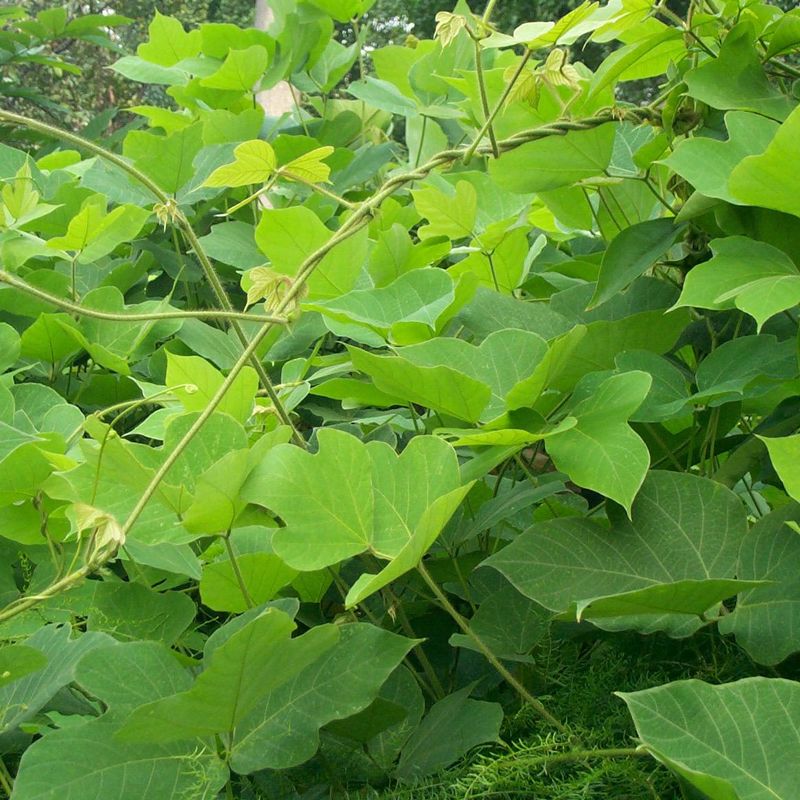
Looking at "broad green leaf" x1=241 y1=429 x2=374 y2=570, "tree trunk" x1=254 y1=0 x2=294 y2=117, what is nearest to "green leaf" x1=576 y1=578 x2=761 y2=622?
"broad green leaf" x1=241 y1=429 x2=374 y2=570

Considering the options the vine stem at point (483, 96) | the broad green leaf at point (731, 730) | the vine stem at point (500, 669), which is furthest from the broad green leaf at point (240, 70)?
the broad green leaf at point (731, 730)

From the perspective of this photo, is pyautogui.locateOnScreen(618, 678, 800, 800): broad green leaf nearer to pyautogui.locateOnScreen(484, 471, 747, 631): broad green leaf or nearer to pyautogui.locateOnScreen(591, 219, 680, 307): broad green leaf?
pyautogui.locateOnScreen(484, 471, 747, 631): broad green leaf

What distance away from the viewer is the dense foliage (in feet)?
1.55

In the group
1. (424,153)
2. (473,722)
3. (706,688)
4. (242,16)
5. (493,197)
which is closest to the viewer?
(706,688)

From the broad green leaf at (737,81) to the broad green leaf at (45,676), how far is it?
1.51 ft

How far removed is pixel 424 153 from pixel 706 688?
0.88 m

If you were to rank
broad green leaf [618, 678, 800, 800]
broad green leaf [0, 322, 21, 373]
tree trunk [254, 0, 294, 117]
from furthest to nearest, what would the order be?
tree trunk [254, 0, 294, 117] < broad green leaf [0, 322, 21, 373] < broad green leaf [618, 678, 800, 800]

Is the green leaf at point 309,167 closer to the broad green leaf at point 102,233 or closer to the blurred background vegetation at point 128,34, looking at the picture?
the broad green leaf at point 102,233

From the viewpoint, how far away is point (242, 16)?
12.4 meters

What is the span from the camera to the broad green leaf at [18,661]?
52 cm

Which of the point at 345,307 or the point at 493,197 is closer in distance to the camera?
the point at 345,307

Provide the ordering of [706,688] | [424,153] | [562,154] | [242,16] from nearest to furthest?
[706,688] < [562,154] < [424,153] < [242,16]

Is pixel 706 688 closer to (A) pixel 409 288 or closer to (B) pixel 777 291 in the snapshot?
(B) pixel 777 291

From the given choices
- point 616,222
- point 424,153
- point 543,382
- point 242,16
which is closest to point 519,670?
point 543,382
